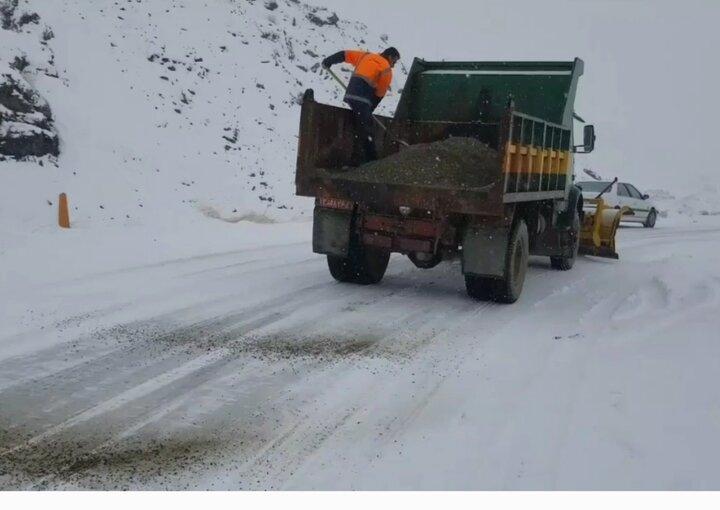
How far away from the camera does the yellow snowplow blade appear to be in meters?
11.9

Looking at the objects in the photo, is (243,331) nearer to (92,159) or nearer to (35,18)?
(92,159)

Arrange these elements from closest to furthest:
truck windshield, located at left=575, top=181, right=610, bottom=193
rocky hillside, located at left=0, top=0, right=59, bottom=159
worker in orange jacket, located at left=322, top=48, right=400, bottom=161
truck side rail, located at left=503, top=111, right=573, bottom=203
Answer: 1. truck side rail, located at left=503, top=111, right=573, bottom=203
2. worker in orange jacket, located at left=322, top=48, right=400, bottom=161
3. rocky hillside, located at left=0, top=0, right=59, bottom=159
4. truck windshield, located at left=575, top=181, right=610, bottom=193

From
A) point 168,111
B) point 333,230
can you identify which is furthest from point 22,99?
point 333,230

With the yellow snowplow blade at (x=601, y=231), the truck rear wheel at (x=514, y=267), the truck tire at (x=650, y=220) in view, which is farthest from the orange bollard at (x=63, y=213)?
the truck tire at (x=650, y=220)

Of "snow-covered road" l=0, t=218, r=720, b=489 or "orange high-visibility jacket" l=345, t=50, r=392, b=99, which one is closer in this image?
"snow-covered road" l=0, t=218, r=720, b=489

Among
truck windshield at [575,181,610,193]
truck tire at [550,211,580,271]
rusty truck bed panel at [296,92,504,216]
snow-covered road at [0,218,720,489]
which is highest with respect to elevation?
rusty truck bed panel at [296,92,504,216]

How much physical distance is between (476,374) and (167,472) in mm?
2486

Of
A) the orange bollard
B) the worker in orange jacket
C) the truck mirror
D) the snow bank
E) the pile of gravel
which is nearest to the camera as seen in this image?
the pile of gravel

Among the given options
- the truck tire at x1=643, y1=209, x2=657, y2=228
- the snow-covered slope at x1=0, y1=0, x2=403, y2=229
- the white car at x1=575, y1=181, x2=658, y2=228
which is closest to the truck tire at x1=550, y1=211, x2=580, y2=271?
the snow-covered slope at x1=0, y1=0, x2=403, y2=229

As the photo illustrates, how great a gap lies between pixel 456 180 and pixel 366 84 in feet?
5.72

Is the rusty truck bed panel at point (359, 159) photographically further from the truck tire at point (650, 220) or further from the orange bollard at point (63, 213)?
the truck tire at point (650, 220)

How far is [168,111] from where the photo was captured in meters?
19.2

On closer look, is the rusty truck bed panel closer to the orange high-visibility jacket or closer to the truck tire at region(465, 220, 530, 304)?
the orange high-visibility jacket

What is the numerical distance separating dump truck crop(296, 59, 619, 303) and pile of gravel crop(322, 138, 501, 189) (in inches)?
1.2
